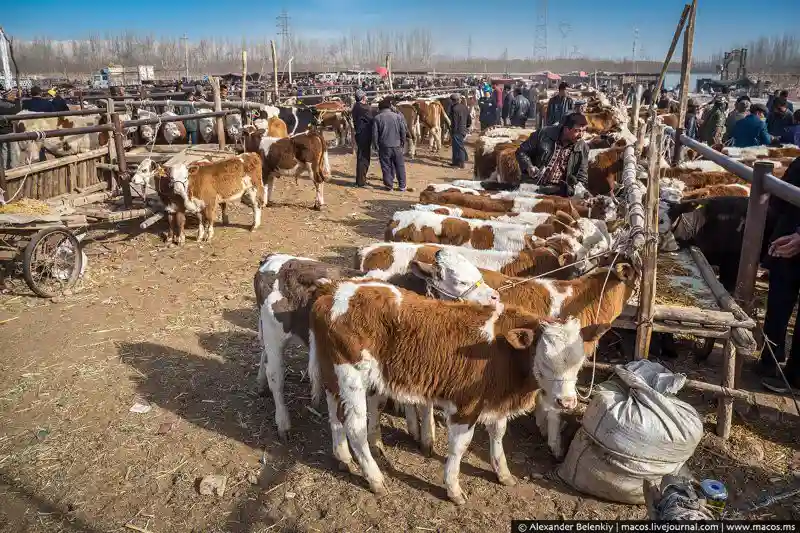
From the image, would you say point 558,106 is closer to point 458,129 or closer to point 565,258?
point 458,129

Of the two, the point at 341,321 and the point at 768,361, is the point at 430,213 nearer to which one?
the point at 341,321

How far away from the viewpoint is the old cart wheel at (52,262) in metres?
6.61

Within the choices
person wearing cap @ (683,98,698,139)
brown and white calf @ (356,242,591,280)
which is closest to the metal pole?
brown and white calf @ (356,242,591,280)

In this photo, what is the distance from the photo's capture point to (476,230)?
6.38 meters

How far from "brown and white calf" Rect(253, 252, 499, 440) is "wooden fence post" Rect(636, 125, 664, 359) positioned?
1077 mm

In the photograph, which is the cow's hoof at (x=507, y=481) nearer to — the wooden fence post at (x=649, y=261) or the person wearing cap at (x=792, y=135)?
the wooden fence post at (x=649, y=261)

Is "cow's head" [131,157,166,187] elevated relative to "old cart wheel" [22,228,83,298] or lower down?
elevated

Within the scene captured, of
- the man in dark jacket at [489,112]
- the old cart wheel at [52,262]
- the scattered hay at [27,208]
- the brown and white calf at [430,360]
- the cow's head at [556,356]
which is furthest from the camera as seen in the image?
the man in dark jacket at [489,112]

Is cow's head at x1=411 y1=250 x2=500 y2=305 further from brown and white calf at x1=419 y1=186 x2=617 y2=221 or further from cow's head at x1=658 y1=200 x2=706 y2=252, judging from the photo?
brown and white calf at x1=419 y1=186 x2=617 y2=221

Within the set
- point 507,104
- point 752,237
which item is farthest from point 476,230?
point 507,104

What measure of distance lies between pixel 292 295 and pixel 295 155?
7.74 metres

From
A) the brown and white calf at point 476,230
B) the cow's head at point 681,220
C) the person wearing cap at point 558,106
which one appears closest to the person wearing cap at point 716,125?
the person wearing cap at point 558,106

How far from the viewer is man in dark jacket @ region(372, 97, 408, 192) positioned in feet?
43.5

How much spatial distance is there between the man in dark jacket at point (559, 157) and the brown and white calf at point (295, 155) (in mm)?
4315
